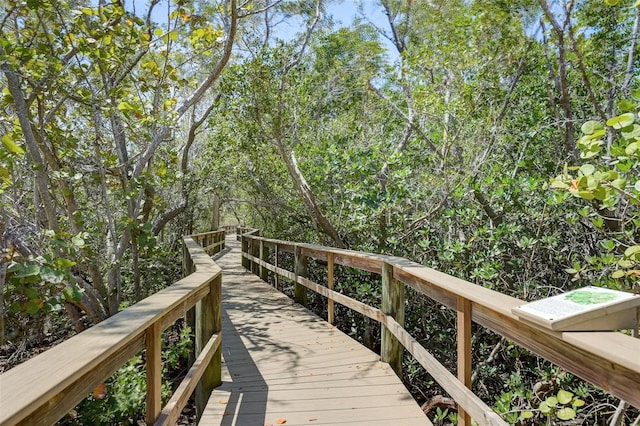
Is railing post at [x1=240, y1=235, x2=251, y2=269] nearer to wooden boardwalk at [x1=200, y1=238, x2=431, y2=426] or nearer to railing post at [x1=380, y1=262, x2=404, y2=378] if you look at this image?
wooden boardwalk at [x1=200, y1=238, x2=431, y2=426]

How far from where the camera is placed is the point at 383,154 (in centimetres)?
605

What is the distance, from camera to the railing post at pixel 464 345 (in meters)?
2.03

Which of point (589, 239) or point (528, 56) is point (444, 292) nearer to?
point (589, 239)

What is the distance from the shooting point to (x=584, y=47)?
5.14 metres

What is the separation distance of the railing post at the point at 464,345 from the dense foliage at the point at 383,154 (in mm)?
989

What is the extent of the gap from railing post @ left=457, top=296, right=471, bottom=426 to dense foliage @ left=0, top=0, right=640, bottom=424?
0.99 metres

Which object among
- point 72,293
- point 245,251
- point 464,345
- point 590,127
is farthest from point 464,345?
point 245,251

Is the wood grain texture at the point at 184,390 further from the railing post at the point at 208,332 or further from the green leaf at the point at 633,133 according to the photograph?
the green leaf at the point at 633,133

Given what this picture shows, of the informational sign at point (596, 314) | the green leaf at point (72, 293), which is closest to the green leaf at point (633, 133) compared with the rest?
the informational sign at point (596, 314)

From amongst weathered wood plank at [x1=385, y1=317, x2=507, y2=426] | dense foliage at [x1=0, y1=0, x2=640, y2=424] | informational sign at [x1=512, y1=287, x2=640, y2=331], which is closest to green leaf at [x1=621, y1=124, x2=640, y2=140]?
informational sign at [x1=512, y1=287, x2=640, y2=331]

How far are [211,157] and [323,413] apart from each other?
9074 millimetres

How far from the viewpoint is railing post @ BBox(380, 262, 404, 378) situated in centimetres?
330

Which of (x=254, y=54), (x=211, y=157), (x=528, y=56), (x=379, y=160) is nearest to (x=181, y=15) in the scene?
(x=254, y=54)

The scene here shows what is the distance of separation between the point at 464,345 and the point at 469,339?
4 cm
